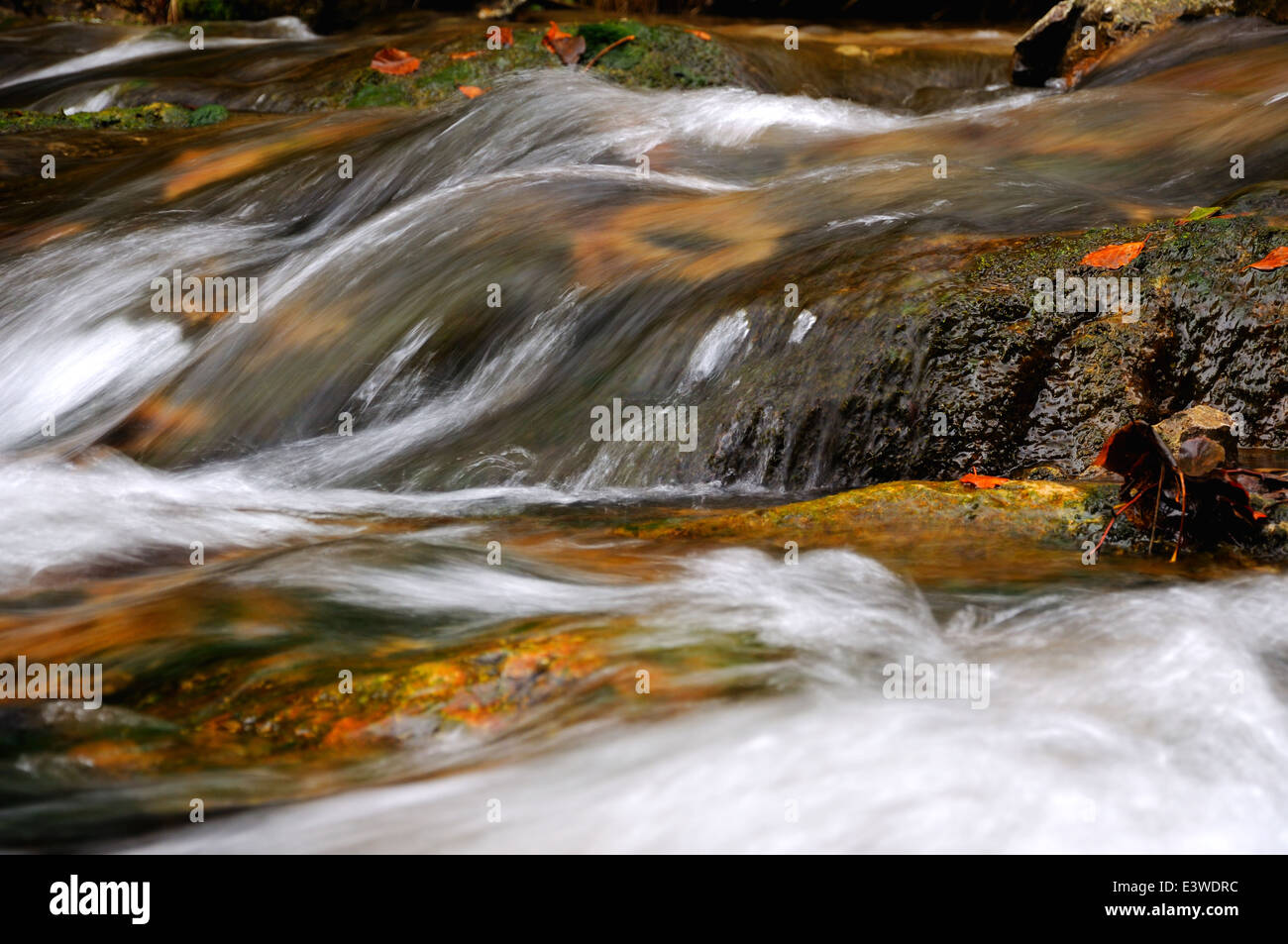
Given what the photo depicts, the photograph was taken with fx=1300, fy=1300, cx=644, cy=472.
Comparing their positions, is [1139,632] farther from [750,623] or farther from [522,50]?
[522,50]

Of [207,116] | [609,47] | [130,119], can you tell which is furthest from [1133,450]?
[130,119]

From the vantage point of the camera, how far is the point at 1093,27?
10.2 m

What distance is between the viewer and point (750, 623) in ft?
10.8

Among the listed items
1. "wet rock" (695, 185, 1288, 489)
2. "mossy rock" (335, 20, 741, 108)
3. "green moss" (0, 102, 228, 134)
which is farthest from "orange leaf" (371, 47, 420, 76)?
"wet rock" (695, 185, 1288, 489)

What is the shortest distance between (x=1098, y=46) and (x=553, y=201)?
17.3 ft

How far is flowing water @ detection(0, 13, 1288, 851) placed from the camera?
2596 mm

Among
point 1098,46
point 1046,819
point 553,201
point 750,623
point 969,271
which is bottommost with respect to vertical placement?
point 1046,819

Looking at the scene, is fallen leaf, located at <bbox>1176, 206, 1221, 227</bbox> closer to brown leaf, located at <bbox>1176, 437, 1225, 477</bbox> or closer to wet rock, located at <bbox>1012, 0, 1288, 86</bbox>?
brown leaf, located at <bbox>1176, 437, 1225, 477</bbox>

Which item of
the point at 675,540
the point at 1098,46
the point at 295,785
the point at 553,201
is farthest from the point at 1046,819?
the point at 1098,46

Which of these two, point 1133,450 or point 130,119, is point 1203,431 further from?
point 130,119

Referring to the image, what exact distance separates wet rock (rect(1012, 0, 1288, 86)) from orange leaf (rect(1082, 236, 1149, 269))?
18.5 feet

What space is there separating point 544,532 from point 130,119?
8270 mm

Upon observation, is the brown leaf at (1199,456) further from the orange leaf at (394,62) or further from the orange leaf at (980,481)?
the orange leaf at (394,62)

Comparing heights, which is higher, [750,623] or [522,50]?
[522,50]
